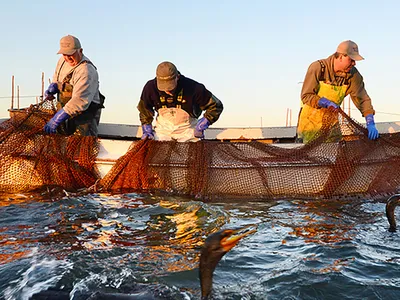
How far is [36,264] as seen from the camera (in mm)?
4227

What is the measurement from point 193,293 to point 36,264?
1616mm

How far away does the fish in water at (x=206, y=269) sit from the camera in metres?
3.09

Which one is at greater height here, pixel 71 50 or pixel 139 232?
pixel 71 50

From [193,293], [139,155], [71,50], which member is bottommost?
[193,293]

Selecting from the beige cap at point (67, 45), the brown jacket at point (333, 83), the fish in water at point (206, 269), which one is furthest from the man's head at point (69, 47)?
the fish in water at point (206, 269)

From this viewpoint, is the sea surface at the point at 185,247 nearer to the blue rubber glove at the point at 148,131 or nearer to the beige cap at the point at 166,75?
the blue rubber glove at the point at 148,131

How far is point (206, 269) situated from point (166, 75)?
457cm

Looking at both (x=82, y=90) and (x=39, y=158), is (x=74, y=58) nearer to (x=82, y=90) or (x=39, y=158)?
(x=82, y=90)

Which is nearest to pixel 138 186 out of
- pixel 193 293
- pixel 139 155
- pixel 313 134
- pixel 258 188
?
pixel 139 155

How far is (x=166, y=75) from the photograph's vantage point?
7.25m

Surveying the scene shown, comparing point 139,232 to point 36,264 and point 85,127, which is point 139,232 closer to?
point 36,264

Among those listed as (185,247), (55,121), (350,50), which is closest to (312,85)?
(350,50)

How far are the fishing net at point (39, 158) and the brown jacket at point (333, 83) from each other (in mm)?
3866

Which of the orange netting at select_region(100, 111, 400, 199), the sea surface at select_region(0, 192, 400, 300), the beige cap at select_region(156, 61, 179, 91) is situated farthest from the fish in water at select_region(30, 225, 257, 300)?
the beige cap at select_region(156, 61, 179, 91)
